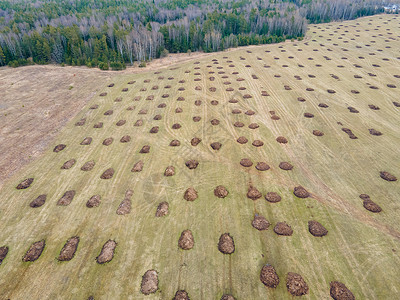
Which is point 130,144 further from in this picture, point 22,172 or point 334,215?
point 334,215

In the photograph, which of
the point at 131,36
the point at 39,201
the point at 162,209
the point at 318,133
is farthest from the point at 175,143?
the point at 131,36

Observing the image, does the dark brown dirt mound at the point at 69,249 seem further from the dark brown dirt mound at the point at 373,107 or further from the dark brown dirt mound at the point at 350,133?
the dark brown dirt mound at the point at 373,107

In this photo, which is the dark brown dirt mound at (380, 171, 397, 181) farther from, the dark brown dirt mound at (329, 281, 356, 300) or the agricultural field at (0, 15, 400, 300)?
the dark brown dirt mound at (329, 281, 356, 300)

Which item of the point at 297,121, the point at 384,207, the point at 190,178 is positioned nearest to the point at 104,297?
the point at 190,178

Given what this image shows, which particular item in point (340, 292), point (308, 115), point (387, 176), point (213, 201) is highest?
point (308, 115)

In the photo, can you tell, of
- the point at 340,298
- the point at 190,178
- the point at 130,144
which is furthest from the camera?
the point at 130,144

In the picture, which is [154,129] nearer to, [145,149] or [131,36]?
[145,149]

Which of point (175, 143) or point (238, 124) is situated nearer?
point (175, 143)
